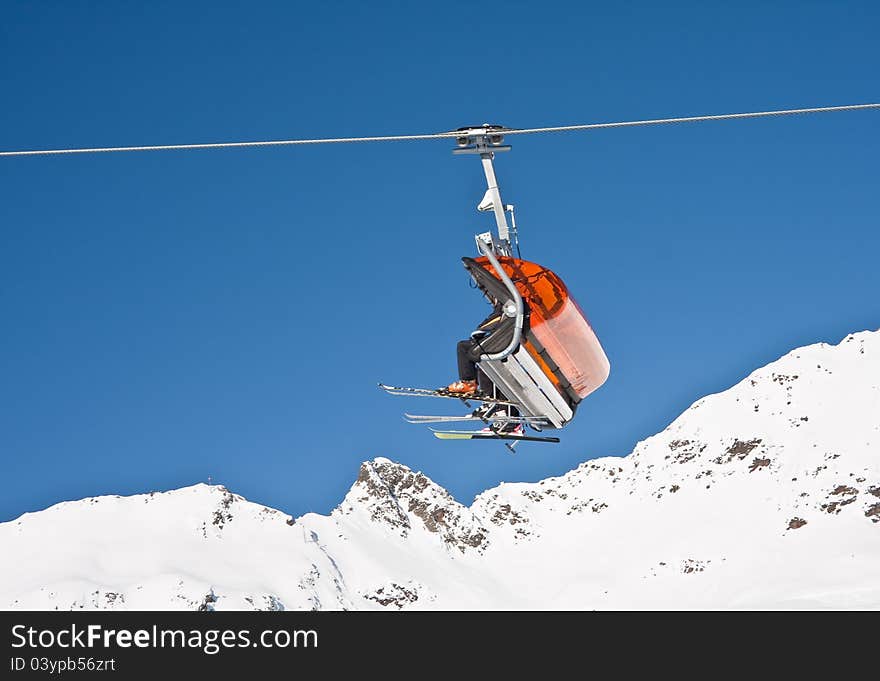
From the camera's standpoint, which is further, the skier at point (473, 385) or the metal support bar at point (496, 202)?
the skier at point (473, 385)

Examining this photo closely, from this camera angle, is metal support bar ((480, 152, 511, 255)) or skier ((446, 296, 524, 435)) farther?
skier ((446, 296, 524, 435))

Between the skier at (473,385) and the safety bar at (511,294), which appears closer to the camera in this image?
the safety bar at (511,294)

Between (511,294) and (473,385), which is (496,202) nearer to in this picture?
(511,294)

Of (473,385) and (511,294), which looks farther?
(473,385)

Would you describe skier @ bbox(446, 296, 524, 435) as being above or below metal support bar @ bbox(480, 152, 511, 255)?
below

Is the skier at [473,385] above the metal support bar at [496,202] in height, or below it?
below

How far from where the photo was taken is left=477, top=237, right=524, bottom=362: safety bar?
22609mm

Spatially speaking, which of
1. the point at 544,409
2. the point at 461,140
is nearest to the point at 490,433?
the point at 544,409

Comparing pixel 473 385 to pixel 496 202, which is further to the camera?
pixel 473 385

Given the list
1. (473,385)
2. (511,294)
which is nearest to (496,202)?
(511,294)

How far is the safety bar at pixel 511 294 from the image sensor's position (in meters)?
22.6

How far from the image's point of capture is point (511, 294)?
75.0ft
